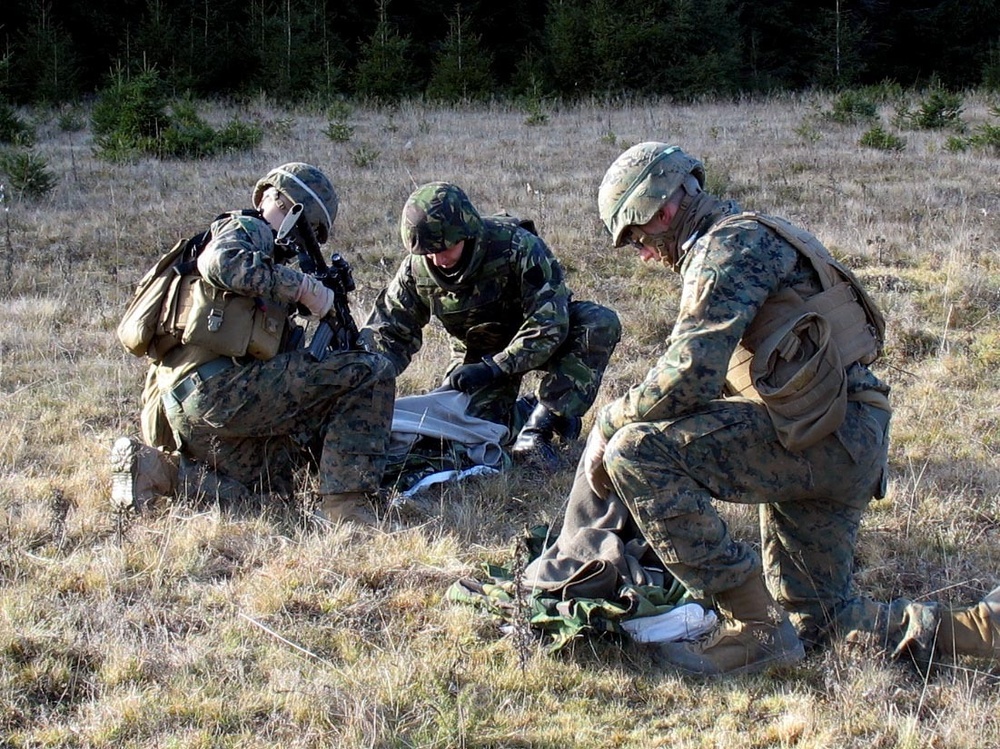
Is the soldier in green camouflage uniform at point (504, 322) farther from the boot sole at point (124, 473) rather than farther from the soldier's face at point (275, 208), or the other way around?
the boot sole at point (124, 473)

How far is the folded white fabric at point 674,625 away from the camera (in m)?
4.21

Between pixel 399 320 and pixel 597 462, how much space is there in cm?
270

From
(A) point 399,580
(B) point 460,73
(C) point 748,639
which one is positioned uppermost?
(B) point 460,73

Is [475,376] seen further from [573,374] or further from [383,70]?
[383,70]

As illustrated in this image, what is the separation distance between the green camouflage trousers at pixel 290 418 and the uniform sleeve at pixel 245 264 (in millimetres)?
394

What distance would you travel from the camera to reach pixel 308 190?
5582 millimetres

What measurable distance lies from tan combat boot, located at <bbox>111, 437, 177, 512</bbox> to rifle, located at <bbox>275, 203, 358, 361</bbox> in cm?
90

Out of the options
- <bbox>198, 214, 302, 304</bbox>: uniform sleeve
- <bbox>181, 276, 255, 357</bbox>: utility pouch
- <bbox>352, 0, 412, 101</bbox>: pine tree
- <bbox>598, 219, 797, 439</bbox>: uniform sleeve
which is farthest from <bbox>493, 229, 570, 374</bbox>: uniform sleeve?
<bbox>352, 0, 412, 101</bbox>: pine tree

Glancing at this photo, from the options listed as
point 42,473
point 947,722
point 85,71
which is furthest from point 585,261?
point 85,71

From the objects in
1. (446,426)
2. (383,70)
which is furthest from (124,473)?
(383,70)

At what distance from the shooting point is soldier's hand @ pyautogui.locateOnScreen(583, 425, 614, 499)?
409 cm

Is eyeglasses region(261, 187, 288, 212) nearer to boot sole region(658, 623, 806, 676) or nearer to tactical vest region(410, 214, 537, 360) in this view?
tactical vest region(410, 214, 537, 360)

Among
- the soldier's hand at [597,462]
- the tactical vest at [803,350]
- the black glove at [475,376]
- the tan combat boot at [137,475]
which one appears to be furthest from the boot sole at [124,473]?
the tactical vest at [803,350]

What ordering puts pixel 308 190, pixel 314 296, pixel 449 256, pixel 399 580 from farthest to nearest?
pixel 449 256, pixel 308 190, pixel 314 296, pixel 399 580
